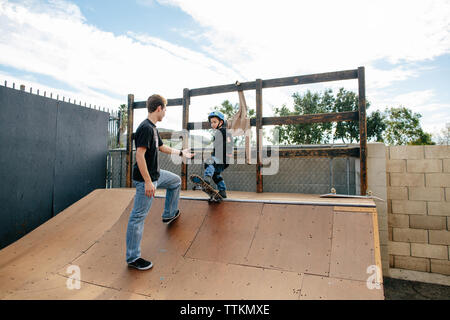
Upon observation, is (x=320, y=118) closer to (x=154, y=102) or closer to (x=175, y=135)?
(x=175, y=135)

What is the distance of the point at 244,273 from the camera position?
3.22 m

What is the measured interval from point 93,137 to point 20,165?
2.11 metres

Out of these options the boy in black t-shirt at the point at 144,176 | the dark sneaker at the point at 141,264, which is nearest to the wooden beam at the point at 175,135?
the boy in black t-shirt at the point at 144,176

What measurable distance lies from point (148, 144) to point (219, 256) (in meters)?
1.81

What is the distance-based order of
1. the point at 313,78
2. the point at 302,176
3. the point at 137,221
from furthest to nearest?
the point at 302,176
the point at 313,78
the point at 137,221

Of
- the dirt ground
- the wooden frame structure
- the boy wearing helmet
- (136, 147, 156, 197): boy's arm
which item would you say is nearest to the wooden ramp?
the boy wearing helmet

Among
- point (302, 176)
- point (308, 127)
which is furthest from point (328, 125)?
point (302, 176)

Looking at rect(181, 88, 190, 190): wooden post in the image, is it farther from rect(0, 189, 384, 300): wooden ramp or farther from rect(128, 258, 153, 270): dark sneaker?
rect(128, 258, 153, 270): dark sneaker

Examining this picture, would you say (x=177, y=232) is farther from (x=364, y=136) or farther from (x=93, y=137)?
(x=93, y=137)

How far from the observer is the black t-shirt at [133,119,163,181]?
3248mm

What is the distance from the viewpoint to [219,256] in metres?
3.60

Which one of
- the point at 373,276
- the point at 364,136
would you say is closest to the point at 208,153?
the point at 364,136

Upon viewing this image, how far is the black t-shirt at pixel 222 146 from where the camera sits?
4.79 meters
